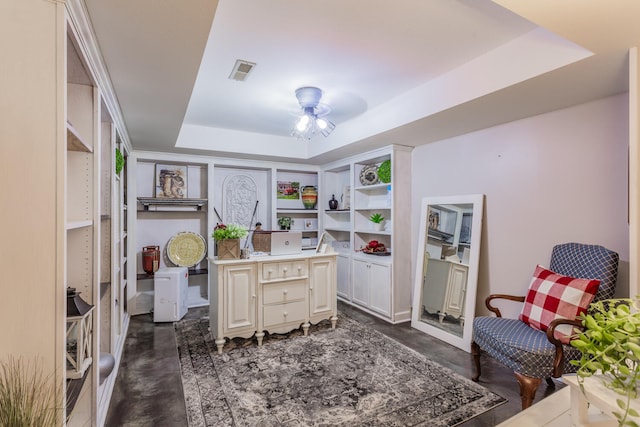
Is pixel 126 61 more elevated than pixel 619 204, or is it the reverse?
pixel 126 61

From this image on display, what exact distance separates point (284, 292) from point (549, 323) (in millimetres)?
2218

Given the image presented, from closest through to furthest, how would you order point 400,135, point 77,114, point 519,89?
1. point 77,114
2. point 519,89
3. point 400,135

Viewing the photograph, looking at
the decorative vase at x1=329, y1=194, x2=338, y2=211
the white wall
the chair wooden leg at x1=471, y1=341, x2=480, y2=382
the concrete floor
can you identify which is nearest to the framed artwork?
the concrete floor

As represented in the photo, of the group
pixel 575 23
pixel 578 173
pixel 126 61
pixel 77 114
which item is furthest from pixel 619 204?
pixel 77 114

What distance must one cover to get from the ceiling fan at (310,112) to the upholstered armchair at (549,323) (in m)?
2.23

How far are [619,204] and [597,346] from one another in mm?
2041

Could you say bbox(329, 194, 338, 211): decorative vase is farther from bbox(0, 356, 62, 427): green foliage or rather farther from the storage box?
bbox(0, 356, 62, 427): green foliage

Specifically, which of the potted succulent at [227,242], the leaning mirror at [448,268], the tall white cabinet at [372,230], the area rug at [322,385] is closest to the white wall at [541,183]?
the leaning mirror at [448,268]

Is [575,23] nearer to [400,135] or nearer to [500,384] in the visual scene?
[400,135]

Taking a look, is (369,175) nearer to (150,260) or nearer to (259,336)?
(259,336)

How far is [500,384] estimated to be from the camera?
7.99 ft

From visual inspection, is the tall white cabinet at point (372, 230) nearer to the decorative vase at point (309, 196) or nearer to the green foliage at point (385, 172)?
the green foliage at point (385, 172)

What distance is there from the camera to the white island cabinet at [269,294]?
9.84ft

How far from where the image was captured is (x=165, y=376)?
102 inches
